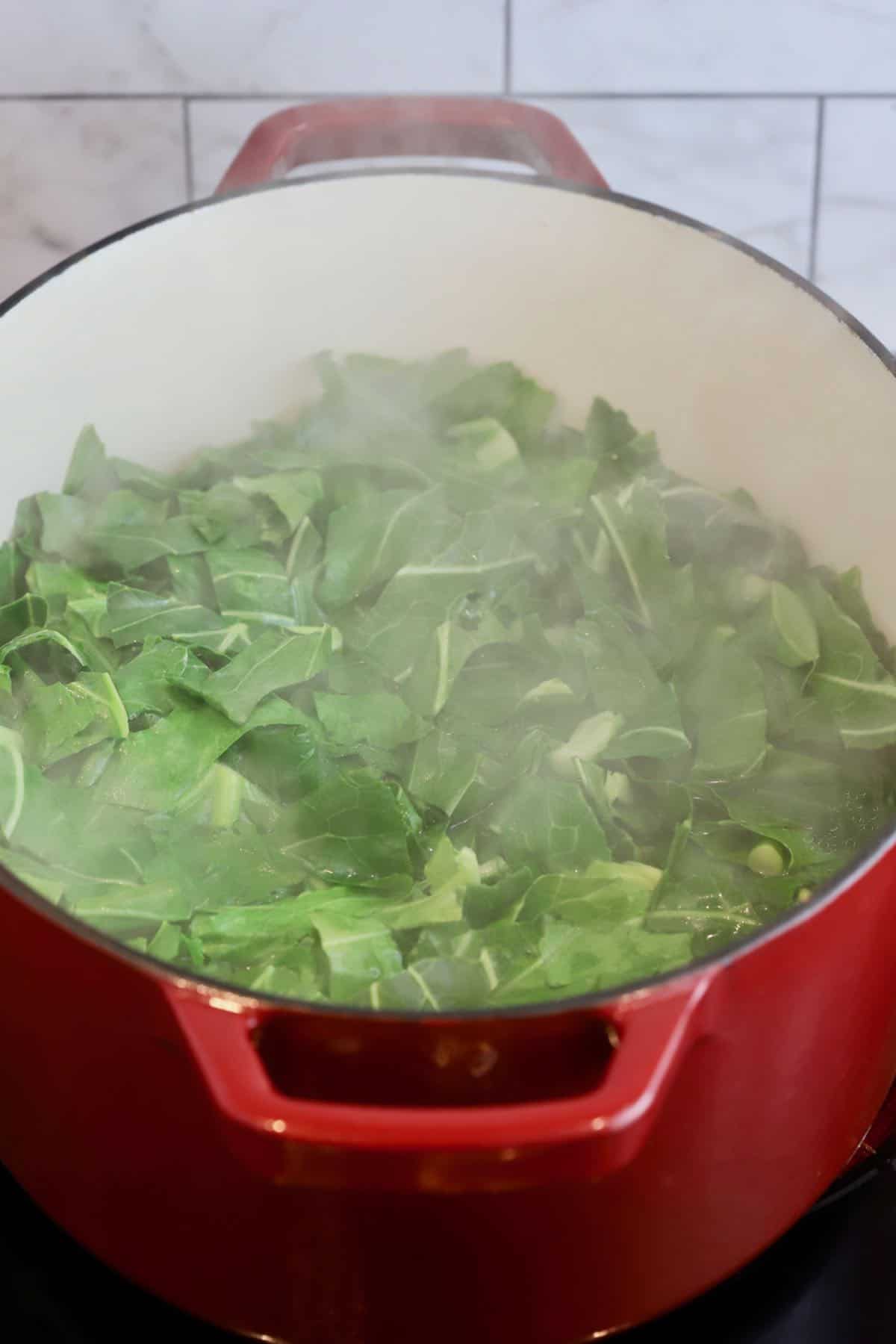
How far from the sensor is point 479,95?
1282 millimetres

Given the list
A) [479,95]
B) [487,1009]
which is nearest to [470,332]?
[479,95]

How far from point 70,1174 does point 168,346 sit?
2.35ft

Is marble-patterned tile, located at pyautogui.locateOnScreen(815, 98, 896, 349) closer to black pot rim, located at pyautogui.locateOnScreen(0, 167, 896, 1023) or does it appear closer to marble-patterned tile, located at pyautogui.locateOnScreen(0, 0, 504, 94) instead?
marble-patterned tile, located at pyautogui.locateOnScreen(0, 0, 504, 94)

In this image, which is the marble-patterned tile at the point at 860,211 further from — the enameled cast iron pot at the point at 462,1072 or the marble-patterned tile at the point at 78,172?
the marble-patterned tile at the point at 78,172

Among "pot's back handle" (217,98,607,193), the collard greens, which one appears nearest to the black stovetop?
the collard greens

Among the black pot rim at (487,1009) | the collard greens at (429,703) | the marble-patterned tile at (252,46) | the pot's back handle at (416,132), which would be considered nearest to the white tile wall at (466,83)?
the marble-patterned tile at (252,46)

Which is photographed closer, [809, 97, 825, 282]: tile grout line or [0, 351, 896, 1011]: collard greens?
[0, 351, 896, 1011]: collard greens

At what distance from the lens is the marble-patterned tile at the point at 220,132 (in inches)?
50.3

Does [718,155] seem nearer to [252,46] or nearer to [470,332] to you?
[470,332]

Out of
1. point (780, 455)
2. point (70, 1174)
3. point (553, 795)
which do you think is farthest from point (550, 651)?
point (70, 1174)

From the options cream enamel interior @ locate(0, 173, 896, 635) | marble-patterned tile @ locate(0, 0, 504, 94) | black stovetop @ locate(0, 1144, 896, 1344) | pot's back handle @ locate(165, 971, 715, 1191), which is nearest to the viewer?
pot's back handle @ locate(165, 971, 715, 1191)

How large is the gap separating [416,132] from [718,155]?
0.38m

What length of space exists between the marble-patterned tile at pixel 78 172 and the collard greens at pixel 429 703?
359mm

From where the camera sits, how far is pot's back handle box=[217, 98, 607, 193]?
1.05 m
